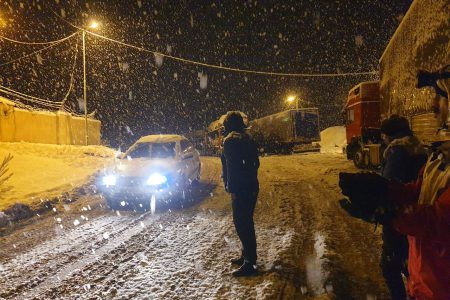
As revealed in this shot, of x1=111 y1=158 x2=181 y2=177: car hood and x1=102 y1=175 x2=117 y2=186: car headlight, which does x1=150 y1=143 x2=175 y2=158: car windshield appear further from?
x1=102 y1=175 x2=117 y2=186: car headlight

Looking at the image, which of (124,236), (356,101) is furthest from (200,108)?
(124,236)

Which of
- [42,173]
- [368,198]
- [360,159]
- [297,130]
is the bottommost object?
[360,159]

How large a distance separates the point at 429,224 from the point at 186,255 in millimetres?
4107

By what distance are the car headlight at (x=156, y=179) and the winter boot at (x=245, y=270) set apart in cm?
424

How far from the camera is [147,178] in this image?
8.13 meters

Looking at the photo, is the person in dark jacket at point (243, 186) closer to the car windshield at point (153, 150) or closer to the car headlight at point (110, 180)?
the car headlight at point (110, 180)

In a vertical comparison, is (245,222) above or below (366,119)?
below

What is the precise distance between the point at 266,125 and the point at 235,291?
27.3 m

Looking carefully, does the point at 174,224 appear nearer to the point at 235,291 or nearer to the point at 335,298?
the point at 235,291

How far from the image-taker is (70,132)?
26.5 m

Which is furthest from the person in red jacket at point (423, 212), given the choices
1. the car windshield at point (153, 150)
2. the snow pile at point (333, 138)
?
the snow pile at point (333, 138)

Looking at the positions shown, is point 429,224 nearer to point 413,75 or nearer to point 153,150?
point 413,75

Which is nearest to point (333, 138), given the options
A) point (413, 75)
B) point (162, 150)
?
point (162, 150)

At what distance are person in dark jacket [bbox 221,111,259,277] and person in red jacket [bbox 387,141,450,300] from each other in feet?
9.25
